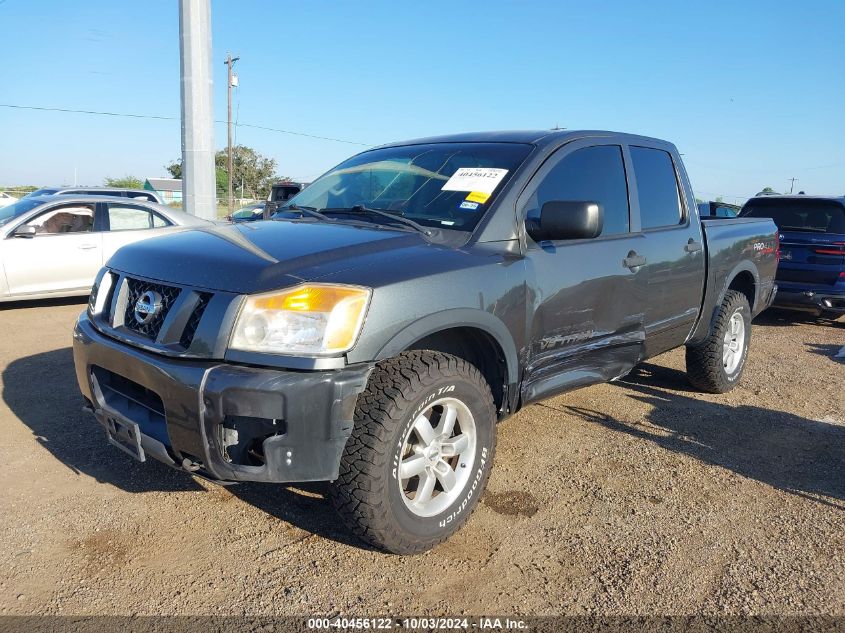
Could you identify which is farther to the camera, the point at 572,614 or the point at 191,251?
the point at 191,251

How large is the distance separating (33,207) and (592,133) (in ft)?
23.8

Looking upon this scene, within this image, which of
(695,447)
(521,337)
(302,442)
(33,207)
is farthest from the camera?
(33,207)

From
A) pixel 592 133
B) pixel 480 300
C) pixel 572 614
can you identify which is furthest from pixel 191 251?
pixel 592 133

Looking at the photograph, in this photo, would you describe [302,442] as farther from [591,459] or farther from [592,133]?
[592,133]

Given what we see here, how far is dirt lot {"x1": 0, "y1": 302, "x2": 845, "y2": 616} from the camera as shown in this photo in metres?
2.54

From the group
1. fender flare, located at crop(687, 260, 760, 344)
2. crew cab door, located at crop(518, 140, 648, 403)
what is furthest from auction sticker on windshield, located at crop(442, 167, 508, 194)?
fender flare, located at crop(687, 260, 760, 344)

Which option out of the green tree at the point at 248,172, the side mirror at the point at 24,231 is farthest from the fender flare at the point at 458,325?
the green tree at the point at 248,172

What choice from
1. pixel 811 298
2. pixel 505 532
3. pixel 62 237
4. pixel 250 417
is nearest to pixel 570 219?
pixel 505 532

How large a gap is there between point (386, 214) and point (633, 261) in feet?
5.02

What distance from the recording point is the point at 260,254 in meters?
2.75

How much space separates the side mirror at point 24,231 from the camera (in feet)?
25.7

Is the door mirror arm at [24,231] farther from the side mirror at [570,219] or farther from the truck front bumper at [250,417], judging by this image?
the side mirror at [570,219]

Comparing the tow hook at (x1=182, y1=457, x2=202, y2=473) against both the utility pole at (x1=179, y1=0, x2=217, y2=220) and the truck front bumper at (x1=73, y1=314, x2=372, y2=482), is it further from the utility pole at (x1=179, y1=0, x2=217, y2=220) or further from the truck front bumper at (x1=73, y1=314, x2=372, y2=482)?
the utility pole at (x1=179, y1=0, x2=217, y2=220)

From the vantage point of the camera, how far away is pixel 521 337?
3170mm
